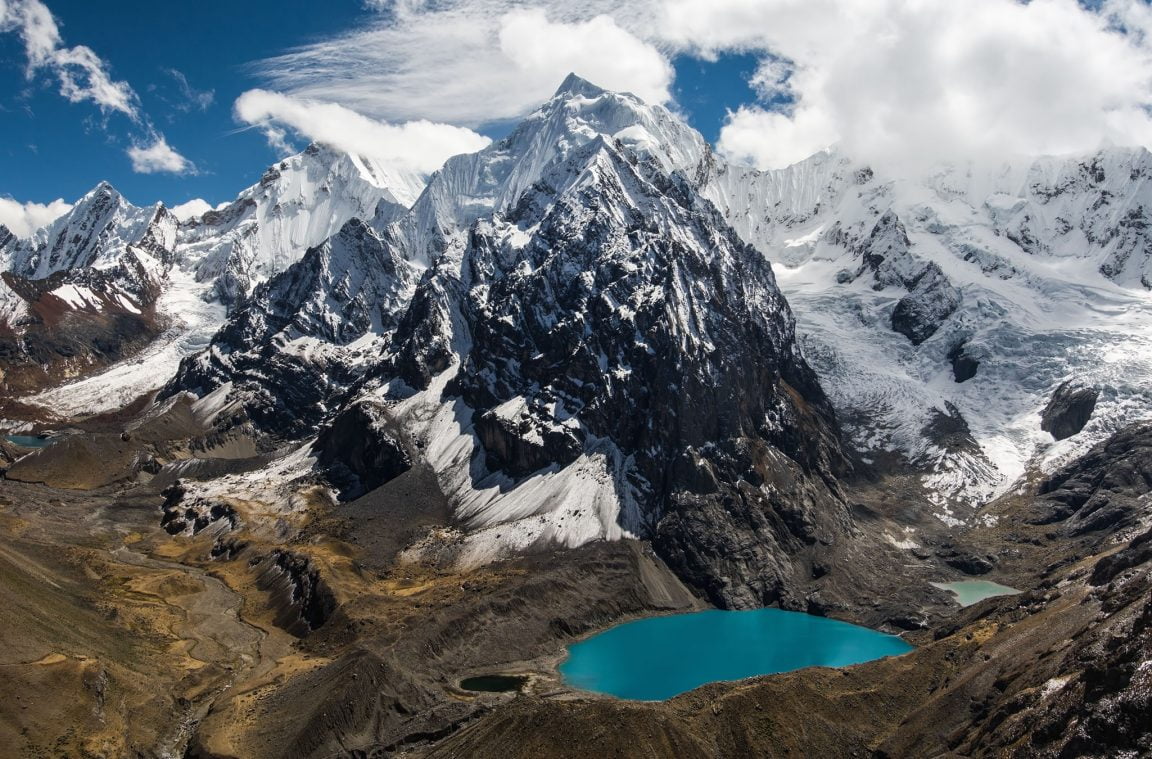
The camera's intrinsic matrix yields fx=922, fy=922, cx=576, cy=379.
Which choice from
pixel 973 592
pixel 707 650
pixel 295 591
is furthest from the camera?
pixel 973 592

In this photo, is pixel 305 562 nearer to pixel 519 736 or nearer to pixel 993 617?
pixel 519 736

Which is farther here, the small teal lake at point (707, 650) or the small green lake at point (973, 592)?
the small green lake at point (973, 592)

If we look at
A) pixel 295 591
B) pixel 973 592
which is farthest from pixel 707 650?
pixel 973 592

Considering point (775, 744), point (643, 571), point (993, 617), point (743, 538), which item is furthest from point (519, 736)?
point (743, 538)

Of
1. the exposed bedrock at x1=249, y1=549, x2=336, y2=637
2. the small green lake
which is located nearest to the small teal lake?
the small green lake

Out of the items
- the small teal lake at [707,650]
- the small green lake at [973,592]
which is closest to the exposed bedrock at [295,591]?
the small teal lake at [707,650]

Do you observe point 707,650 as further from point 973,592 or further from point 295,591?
point 973,592

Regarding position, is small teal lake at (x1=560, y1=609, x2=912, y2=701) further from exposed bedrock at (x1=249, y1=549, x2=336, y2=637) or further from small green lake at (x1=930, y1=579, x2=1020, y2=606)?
exposed bedrock at (x1=249, y1=549, x2=336, y2=637)

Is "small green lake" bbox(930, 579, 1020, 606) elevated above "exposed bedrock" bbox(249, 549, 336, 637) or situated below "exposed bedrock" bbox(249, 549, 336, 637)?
below

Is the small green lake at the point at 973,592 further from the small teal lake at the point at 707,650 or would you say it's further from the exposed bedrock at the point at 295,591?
the exposed bedrock at the point at 295,591
